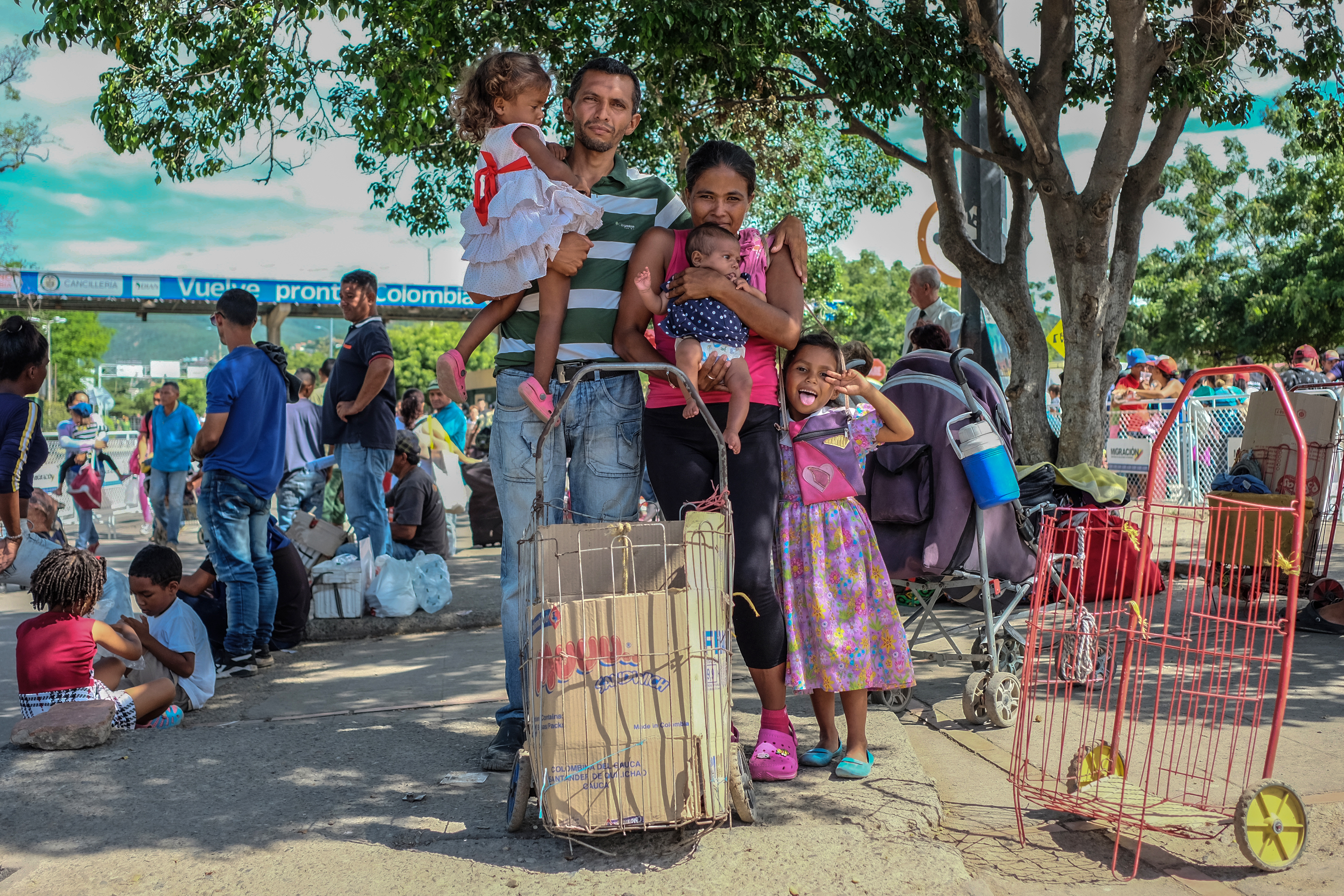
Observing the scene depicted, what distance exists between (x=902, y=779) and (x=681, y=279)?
5.88ft

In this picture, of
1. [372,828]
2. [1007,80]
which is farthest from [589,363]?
[1007,80]

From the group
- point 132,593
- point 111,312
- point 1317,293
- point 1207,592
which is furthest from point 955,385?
point 111,312

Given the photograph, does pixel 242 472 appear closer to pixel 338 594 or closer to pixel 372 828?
pixel 338 594

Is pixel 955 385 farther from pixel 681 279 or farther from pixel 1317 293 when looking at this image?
pixel 1317 293

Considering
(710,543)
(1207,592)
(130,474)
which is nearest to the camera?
(710,543)

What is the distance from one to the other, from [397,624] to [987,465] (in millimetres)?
4081

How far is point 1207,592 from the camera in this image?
3.78 metres

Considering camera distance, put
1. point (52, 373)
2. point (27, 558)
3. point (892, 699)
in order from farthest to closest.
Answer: point (52, 373) → point (27, 558) → point (892, 699)

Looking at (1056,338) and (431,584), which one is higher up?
(1056,338)

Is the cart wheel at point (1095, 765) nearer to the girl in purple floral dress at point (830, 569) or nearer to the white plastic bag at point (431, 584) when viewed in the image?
the girl in purple floral dress at point (830, 569)

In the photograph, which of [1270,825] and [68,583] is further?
[68,583]

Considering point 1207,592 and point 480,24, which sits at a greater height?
point 480,24

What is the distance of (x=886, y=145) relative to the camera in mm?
9664

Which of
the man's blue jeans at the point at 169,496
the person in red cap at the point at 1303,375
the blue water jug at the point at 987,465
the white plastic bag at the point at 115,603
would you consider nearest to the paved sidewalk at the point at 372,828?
the white plastic bag at the point at 115,603
